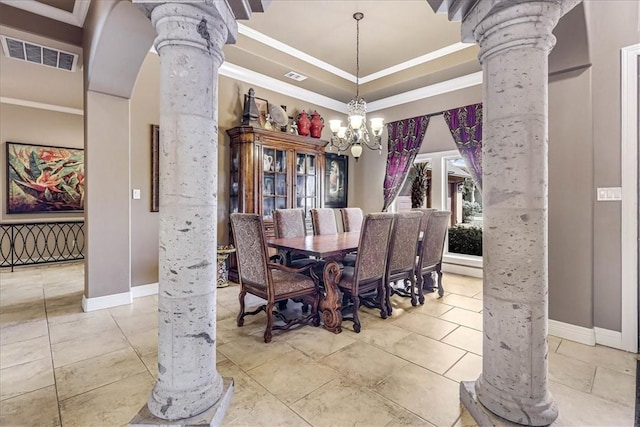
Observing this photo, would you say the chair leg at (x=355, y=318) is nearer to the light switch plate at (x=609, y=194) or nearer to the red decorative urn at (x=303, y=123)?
the light switch plate at (x=609, y=194)

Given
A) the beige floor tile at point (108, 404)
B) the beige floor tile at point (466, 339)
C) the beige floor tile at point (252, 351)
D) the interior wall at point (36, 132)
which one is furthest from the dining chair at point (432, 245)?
the interior wall at point (36, 132)

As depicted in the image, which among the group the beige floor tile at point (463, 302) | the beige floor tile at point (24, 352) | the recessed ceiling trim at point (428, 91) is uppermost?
the recessed ceiling trim at point (428, 91)

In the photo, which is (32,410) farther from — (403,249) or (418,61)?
(418,61)

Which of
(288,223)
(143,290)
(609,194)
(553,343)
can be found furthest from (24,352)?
(609,194)

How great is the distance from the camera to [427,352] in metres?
2.43

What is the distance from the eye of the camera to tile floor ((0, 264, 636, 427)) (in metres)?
1.73

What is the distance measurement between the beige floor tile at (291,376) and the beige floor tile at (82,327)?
1.71 meters

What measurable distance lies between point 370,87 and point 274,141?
6.69ft

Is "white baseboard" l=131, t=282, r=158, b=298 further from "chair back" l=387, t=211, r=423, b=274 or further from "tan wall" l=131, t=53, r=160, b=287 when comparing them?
"chair back" l=387, t=211, r=423, b=274

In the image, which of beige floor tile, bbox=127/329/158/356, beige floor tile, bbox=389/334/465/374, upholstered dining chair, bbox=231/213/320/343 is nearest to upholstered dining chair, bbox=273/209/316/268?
upholstered dining chair, bbox=231/213/320/343

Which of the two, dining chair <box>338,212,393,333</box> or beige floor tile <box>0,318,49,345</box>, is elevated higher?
dining chair <box>338,212,393,333</box>

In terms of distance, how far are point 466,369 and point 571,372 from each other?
0.70 metres

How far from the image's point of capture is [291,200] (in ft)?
16.0

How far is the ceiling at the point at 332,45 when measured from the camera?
334 centimetres
